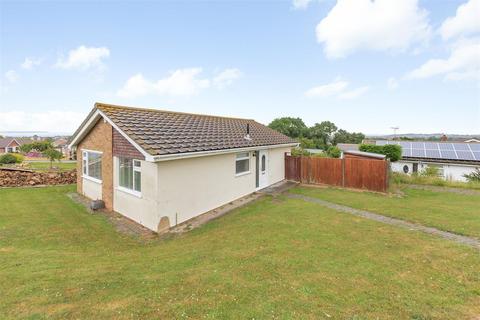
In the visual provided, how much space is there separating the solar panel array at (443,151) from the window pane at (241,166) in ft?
70.7

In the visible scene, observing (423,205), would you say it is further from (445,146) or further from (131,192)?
(445,146)

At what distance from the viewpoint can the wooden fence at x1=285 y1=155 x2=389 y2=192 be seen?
14.2 m

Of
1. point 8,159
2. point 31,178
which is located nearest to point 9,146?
point 8,159

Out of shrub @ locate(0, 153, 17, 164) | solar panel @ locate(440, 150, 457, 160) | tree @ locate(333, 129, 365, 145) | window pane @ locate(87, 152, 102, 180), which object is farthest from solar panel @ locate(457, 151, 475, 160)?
shrub @ locate(0, 153, 17, 164)

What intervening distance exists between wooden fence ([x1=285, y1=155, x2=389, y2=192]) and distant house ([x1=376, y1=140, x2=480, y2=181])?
15965mm

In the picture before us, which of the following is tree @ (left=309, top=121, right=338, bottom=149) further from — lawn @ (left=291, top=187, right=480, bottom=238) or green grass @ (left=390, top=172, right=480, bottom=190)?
lawn @ (left=291, top=187, right=480, bottom=238)

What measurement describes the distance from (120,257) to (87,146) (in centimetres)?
863

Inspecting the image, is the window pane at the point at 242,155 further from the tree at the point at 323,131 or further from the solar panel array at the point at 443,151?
the tree at the point at 323,131

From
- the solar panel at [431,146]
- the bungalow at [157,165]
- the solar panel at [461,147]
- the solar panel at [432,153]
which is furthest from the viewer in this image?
the solar panel at [431,146]

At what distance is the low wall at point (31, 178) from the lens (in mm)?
15478

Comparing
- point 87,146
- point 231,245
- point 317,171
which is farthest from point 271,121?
point 231,245

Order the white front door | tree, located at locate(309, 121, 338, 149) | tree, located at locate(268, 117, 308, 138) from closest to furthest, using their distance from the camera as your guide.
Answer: the white front door, tree, located at locate(268, 117, 308, 138), tree, located at locate(309, 121, 338, 149)

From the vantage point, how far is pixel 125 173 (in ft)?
32.5

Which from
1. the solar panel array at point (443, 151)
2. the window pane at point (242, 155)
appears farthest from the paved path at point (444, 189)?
the solar panel array at point (443, 151)
